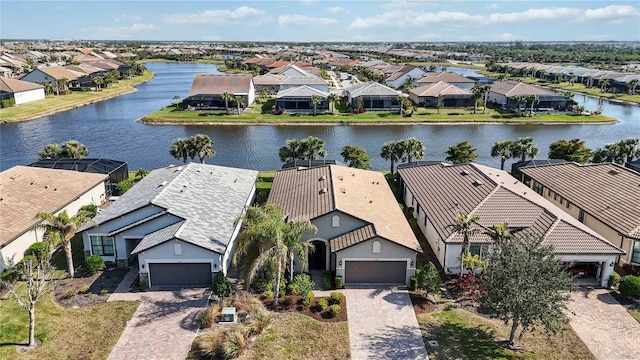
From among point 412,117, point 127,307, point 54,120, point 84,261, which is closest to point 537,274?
point 127,307

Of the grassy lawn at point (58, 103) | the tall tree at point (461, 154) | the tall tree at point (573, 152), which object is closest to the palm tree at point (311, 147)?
the tall tree at point (461, 154)

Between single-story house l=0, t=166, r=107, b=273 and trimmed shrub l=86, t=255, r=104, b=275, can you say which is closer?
trimmed shrub l=86, t=255, r=104, b=275

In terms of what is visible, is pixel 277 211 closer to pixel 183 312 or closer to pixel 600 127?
pixel 183 312

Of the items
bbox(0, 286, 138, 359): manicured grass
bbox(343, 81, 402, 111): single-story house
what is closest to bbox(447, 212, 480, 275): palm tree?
bbox(0, 286, 138, 359): manicured grass

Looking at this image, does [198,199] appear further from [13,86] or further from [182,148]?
[13,86]

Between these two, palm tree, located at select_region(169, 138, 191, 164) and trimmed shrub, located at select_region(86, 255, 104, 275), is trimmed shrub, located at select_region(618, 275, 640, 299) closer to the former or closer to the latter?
trimmed shrub, located at select_region(86, 255, 104, 275)

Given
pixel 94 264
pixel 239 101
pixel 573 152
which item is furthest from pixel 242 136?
pixel 94 264
